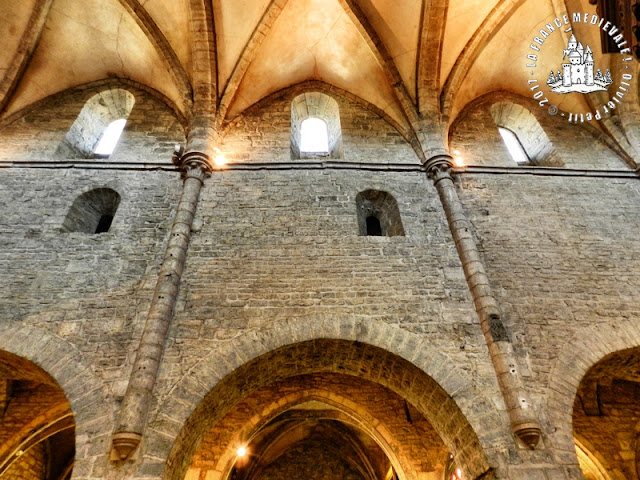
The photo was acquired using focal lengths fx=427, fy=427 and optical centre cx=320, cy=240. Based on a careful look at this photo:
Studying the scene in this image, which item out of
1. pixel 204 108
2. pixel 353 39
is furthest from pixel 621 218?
pixel 204 108

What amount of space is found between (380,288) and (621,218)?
4664 mm

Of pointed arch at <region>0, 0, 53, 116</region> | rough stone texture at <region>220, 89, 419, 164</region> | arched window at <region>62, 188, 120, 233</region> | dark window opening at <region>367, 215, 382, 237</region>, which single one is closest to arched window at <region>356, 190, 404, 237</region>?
dark window opening at <region>367, 215, 382, 237</region>

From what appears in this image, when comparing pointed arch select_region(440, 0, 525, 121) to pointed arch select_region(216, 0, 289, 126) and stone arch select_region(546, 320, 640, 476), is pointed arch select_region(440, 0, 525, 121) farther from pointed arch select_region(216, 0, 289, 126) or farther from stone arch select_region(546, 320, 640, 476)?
stone arch select_region(546, 320, 640, 476)

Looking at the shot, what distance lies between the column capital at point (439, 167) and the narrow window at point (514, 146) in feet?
7.68

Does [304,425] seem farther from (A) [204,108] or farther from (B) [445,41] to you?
(B) [445,41]

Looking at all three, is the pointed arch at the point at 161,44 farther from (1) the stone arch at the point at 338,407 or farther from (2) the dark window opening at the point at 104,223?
(1) the stone arch at the point at 338,407

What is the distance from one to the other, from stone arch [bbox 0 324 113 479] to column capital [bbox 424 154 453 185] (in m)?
5.96

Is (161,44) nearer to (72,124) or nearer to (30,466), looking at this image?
(72,124)

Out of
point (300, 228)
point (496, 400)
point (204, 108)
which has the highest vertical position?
point (204, 108)

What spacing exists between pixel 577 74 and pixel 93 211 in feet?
33.6

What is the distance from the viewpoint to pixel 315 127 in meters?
9.52

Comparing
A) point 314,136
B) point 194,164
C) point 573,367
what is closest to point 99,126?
point 194,164

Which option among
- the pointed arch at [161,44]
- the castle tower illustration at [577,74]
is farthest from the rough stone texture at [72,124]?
the castle tower illustration at [577,74]

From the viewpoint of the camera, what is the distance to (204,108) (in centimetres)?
819
